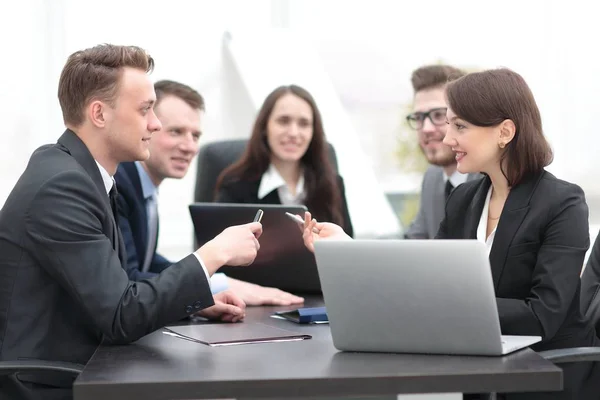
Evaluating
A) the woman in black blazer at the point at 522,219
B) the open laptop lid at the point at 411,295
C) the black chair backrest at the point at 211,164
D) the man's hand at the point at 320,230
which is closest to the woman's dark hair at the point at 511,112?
the woman in black blazer at the point at 522,219

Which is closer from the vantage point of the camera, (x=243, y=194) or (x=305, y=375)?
(x=305, y=375)

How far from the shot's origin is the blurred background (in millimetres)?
5023

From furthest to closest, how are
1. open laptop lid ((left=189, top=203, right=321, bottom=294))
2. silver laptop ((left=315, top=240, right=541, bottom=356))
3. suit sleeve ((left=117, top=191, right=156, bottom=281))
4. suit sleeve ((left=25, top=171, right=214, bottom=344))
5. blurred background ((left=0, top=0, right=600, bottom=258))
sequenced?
blurred background ((left=0, top=0, right=600, bottom=258)) → suit sleeve ((left=117, top=191, right=156, bottom=281)) → open laptop lid ((left=189, top=203, right=321, bottom=294)) → suit sleeve ((left=25, top=171, right=214, bottom=344)) → silver laptop ((left=315, top=240, right=541, bottom=356))


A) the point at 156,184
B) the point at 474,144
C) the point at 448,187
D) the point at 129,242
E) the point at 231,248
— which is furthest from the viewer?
the point at 448,187

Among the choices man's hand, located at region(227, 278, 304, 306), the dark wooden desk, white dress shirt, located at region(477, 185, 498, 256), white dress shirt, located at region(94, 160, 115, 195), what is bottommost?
man's hand, located at region(227, 278, 304, 306)

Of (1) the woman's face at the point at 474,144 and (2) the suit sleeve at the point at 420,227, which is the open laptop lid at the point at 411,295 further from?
(2) the suit sleeve at the point at 420,227

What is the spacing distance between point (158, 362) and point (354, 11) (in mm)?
4896

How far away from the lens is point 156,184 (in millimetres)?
3414

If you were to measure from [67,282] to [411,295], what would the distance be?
28.7 inches

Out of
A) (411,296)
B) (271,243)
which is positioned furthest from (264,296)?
(411,296)

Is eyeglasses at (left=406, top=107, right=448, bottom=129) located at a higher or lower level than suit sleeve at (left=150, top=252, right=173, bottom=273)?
higher

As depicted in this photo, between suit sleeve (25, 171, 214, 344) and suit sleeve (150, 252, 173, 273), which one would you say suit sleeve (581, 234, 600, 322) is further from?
suit sleeve (150, 252, 173, 273)

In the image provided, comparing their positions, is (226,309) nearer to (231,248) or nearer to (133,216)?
(231,248)

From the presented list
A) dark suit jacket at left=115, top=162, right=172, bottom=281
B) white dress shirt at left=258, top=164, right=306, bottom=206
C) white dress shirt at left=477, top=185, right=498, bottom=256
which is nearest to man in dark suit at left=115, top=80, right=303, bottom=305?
dark suit jacket at left=115, top=162, right=172, bottom=281
